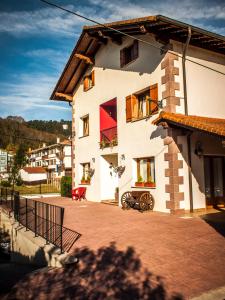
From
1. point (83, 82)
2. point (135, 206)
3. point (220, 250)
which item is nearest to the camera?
point (220, 250)

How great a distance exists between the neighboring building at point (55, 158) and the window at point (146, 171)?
3088 cm

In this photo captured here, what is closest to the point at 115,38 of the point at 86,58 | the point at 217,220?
the point at 86,58

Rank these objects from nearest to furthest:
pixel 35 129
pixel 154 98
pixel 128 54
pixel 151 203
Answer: pixel 151 203 < pixel 154 98 < pixel 128 54 < pixel 35 129

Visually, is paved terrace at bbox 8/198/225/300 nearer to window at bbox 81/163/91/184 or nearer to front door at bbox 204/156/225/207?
front door at bbox 204/156/225/207

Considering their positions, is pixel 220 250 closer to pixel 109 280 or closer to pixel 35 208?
pixel 109 280

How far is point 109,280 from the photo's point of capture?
4969 millimetres

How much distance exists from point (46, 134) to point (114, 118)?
11631cm

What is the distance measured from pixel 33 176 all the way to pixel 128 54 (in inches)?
1745

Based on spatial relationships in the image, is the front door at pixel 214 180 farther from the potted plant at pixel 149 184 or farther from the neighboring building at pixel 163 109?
the potted plant at pixel 149 184

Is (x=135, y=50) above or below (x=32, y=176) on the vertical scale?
above

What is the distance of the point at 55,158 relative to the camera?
54.0 metres

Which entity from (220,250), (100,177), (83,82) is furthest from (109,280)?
(83,82)

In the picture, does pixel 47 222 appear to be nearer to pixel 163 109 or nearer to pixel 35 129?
pixel 163 109

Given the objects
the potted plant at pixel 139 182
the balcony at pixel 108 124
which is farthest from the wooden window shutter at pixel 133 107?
the potted plant at pixel 139 182
